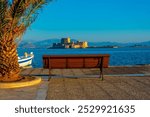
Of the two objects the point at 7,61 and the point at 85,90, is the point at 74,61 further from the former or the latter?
the point at 85,90

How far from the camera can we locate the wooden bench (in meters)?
12.7

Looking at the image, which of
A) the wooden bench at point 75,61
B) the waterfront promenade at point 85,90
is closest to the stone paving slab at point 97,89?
the waterfront promenade at point 85,90

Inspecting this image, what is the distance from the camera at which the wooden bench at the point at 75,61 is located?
12727 mm

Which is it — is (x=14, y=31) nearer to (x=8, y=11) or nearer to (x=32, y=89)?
(x=8, y=11)

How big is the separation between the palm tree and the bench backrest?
1.40 meters

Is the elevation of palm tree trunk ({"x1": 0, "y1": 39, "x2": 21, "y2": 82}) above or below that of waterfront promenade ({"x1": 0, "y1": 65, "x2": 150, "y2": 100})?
above

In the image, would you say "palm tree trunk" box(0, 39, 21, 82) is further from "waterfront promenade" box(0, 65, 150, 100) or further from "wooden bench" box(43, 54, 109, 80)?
"wooden bench" box(43, 54, 109, 80)

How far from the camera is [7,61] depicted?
1155cm

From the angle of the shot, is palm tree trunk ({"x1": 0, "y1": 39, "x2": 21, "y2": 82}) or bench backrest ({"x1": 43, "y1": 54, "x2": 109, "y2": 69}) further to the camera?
bench backrest ({"x1": 43, "y1": 54, "x2": 109, "y2": 69})

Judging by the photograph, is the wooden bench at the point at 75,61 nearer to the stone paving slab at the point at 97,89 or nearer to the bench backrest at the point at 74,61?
the bench backrest at the point at 74,61

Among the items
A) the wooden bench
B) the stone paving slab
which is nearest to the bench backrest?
the wooden bench

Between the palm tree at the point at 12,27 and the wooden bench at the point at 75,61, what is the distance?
139 cm

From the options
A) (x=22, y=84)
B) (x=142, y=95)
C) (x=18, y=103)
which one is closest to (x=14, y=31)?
(x=22, y=84)

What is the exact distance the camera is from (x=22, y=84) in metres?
10.9
